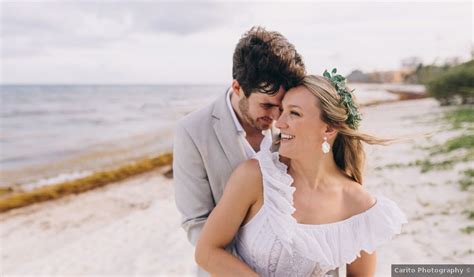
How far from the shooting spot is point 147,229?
6.97 metres

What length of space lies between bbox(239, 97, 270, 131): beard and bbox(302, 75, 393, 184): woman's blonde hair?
39 cm

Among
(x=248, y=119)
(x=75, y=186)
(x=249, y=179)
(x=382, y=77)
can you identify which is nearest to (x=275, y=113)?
(x=248, y=119)

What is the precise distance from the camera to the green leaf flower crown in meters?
2.29

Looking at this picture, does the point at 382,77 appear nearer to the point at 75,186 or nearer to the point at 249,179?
the point at 75,186

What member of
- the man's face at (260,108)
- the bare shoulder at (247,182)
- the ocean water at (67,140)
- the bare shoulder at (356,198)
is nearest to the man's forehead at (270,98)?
the man's face at (260,108)

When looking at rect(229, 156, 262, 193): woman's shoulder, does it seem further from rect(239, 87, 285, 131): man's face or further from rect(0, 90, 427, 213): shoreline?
rect(0, 90, 427, 213): shoreline

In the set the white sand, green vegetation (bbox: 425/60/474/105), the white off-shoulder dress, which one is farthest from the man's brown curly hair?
green vegetation (bbox: 425/60/474/105)

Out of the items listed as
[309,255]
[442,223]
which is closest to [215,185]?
[309,255]

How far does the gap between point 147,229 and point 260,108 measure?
501cm

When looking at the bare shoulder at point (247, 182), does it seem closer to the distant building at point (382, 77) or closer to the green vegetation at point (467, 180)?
the green vegetation at point (467, 180)

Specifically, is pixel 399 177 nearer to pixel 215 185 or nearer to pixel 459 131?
pixel 459 131

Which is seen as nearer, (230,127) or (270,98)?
(270,98)

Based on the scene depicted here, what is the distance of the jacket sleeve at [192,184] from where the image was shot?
8.43 feet

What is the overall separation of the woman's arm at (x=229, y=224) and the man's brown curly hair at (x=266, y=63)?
46 centimetres
